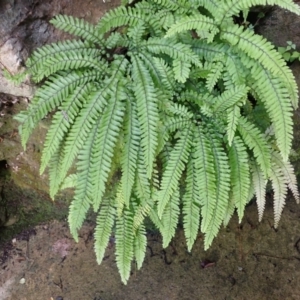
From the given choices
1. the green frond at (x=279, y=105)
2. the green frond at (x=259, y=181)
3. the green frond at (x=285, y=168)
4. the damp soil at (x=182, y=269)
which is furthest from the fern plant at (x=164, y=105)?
the damp soil at (x=182, y=269)

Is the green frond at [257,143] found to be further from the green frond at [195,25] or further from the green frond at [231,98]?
the green frond at [195,25]

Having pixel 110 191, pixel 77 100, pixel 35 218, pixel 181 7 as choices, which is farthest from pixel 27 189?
pixel 181 7

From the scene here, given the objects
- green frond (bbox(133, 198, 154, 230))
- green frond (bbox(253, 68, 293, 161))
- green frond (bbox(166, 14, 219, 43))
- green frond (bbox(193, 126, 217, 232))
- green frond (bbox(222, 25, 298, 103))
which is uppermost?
green frond (bbox(222, 25, 298, 103))

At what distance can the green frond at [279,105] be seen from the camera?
3064 millimetres

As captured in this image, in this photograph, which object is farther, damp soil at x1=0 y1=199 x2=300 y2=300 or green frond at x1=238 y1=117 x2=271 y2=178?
damp soil at x1=0 y1=199 x2=300 y2=300

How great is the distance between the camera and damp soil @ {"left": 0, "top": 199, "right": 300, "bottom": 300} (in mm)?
4344

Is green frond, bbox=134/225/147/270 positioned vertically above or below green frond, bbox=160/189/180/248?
below

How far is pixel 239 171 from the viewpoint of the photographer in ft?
11.3

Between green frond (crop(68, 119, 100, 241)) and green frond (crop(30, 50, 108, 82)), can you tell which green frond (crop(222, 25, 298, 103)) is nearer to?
green frond (crop(30, 50, 108, 82))

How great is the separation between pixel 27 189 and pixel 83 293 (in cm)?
149

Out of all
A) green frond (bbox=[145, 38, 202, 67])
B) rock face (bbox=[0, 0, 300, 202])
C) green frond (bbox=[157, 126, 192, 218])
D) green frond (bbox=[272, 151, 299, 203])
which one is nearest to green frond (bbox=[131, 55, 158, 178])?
green frond (bbox=[157, 126, 192, 218])

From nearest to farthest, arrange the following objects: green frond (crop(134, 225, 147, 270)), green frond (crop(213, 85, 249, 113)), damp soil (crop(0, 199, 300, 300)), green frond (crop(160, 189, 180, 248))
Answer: green frond (crop(213, 85, 249, 113))
green frond (crop(160, 189, 180, 248))
green frond (crop(134, 225, 147, 270))
damp soil (crop(0, 199, 300, 300))

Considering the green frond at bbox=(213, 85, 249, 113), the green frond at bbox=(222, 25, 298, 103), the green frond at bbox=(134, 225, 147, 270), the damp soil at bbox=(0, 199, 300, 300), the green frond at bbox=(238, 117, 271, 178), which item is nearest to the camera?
the green frond at bbox=(222, 25, 298, 103)

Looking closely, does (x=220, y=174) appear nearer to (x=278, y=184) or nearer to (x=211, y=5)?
(x=278, y=184)
